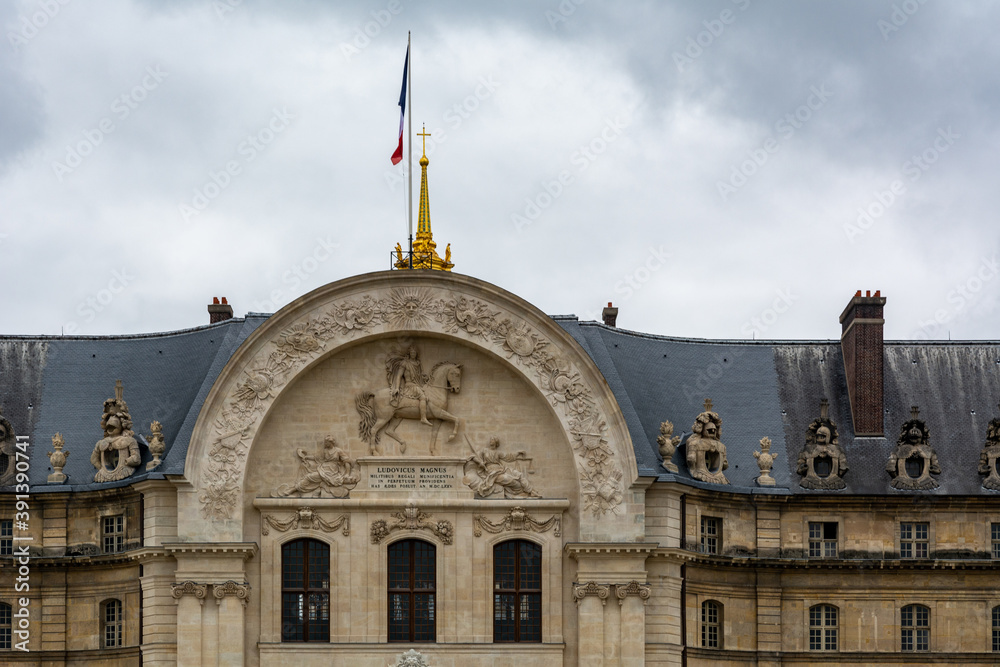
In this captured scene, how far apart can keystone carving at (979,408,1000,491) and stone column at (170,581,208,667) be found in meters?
27.6

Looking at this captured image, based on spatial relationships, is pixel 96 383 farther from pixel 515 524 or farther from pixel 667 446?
pixel 667 446

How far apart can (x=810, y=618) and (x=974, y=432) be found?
31.6ft

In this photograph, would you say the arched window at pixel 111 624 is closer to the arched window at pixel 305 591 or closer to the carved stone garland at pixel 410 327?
the carved stone garland at pixel 410 327

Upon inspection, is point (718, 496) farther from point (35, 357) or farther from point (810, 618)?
point (35, 357)

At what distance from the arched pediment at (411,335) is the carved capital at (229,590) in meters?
1.66

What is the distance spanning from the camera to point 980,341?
73.8 m

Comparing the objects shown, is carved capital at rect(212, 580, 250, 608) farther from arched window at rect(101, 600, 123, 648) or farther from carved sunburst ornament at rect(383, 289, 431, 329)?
carved sunburst ornament at rect(383, 289, 431, 329)

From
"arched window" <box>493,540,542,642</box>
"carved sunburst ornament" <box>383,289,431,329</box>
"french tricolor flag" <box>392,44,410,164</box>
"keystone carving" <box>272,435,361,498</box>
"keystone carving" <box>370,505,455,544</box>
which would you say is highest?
"french tricolor flag" <box>392,44,410,164</box>

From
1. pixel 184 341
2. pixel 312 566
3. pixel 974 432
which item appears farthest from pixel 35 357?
pixel 974 432

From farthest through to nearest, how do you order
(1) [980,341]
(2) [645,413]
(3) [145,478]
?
1. (1) [980,341]
2. (2) [645,413]
3. (3) [145,478]

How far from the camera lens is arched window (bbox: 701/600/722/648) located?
66188 mm

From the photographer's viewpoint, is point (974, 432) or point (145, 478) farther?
point (974, 432)

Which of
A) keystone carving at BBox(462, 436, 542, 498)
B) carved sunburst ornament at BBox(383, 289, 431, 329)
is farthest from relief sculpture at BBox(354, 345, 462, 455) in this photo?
keystone carving at BBox(462, 436, 542, 498)

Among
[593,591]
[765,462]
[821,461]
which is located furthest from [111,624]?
[821,461]
